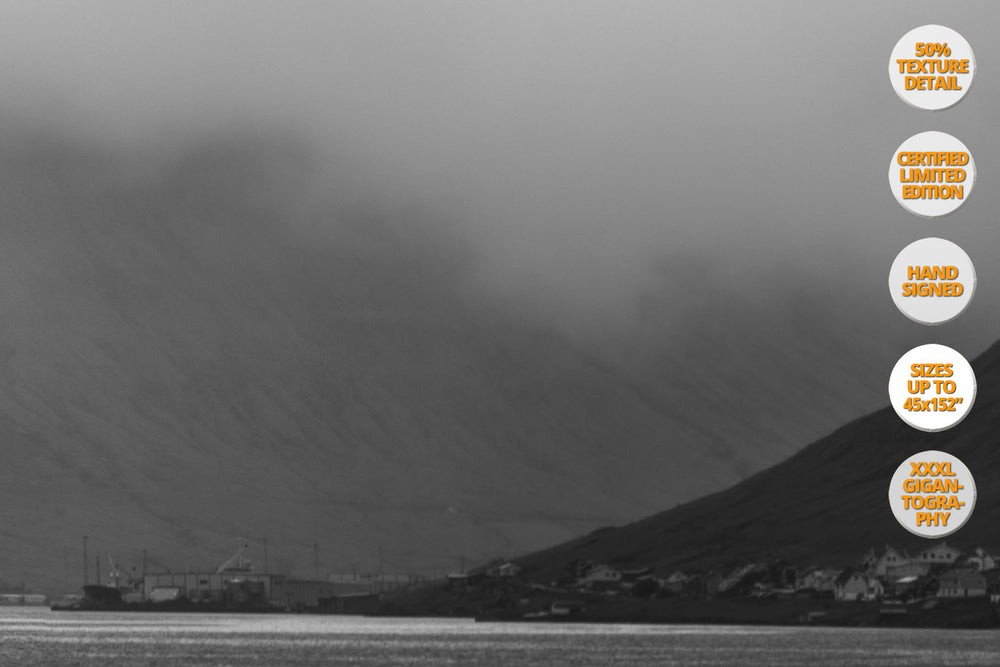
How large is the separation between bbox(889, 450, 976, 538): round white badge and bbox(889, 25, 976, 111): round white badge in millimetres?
7609

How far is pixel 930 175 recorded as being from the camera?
3697 cm

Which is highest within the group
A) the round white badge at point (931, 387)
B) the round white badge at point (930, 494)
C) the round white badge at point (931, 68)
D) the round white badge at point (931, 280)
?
the round white badge at point (931, 68)

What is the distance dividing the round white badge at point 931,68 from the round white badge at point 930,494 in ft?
25.0

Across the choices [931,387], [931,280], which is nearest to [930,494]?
[931,387]

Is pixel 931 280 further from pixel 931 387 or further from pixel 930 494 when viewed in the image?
pixel 930 494

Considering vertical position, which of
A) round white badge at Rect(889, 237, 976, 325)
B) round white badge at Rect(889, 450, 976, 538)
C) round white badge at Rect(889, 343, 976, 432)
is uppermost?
round white badge at Rect(889, 237, 976, 325)

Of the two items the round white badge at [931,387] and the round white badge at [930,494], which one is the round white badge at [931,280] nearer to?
the round white badge at [931,387]

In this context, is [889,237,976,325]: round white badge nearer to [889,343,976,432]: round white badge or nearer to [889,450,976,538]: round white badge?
[889,343,976,432]: round white badge

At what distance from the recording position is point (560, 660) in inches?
6590

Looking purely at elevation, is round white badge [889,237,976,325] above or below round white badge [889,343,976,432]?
above

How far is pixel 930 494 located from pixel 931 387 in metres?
2.91

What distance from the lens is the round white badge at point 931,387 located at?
119ft

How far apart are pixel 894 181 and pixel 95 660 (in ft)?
476

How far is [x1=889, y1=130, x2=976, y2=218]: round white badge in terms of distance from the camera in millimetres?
36031
